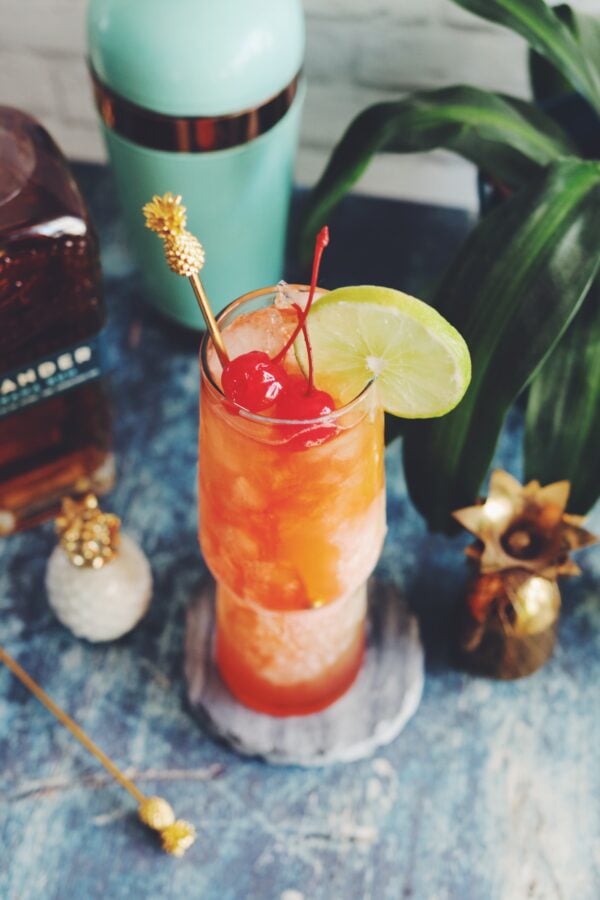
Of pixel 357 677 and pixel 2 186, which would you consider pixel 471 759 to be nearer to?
pixel 357 677

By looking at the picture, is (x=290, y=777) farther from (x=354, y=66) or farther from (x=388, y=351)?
(x=354, y=66)

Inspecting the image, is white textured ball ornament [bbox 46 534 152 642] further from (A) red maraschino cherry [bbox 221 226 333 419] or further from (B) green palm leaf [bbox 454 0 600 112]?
(B) green palm leaf [bbox 454 0 600 112]

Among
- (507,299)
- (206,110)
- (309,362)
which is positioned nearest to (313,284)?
(309,362)

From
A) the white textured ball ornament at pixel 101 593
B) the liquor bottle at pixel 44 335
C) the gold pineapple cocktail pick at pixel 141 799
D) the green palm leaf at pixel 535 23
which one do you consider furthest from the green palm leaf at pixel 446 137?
the gold pineapple cocktail pick at pixel 141 799

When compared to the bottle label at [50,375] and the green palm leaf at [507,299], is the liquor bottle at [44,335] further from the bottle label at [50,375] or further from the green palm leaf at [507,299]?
the green palm leaf at [507,299]

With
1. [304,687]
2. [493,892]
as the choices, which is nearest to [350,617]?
[304,687]

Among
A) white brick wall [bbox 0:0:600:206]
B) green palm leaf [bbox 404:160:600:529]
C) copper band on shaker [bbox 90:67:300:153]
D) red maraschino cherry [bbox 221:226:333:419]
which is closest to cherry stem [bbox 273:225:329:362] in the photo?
red maraschino cherry [bbox 221:226:333:419]
